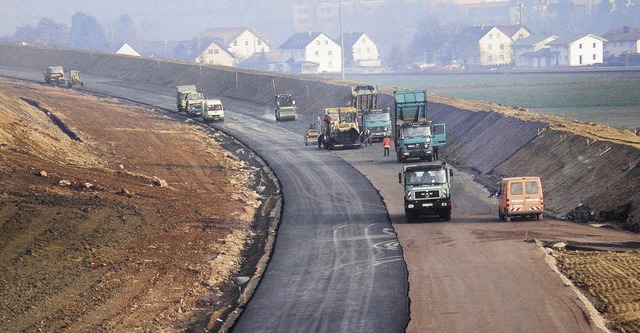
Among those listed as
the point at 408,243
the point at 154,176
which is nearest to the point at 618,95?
the point at 154,176

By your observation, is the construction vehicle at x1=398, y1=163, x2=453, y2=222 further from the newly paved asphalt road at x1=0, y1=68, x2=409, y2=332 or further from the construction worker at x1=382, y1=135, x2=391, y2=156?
the construction worker at x1=382, y1=135, x2=391, y2=156

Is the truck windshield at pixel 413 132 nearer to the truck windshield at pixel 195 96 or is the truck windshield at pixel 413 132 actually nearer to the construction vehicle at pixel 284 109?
the construction vehicle at pixel 284 109

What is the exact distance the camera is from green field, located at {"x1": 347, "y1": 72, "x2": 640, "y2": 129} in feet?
269

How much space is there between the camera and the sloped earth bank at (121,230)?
95.2 feet

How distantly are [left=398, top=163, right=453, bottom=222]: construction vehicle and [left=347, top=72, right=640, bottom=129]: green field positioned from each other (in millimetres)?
32829

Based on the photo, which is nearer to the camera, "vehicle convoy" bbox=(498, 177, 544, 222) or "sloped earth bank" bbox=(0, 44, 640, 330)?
"vehicle convoy" bbox=(498, 177, 544, 222)

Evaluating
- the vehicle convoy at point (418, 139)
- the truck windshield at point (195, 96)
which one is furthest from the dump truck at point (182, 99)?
the vehicle convoy at point (418, 139)

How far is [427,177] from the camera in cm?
4091

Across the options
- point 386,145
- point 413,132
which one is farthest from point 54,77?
point 413,132

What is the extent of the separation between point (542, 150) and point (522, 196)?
50.3 ft

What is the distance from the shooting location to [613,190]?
1645 inches

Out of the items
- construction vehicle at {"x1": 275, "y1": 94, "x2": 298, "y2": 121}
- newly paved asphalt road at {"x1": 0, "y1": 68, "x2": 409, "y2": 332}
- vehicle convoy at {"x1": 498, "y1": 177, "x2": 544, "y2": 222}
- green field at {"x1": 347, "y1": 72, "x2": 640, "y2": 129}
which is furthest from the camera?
construction vehicle at {"x1": 275, "y1": 94, "x2": 298, "y2": 121}

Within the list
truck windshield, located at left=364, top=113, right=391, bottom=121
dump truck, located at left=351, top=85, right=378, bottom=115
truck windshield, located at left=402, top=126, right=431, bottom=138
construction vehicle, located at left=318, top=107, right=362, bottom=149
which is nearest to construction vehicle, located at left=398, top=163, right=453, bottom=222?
truck windshield, located at left=402, top=126, right=431, bottom=138

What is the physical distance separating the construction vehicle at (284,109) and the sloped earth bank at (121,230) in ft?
59.7
